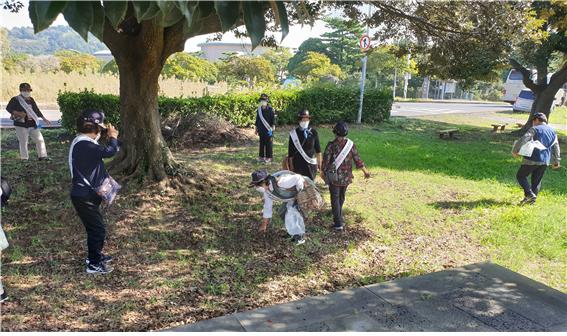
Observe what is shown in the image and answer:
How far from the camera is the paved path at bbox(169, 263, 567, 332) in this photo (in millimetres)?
3799

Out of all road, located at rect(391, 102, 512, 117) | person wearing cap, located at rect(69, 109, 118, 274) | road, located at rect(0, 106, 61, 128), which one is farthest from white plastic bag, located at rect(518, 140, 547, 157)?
road, located at rect(391, 102, 512, 117)

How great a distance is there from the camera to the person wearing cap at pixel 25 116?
8.10 m

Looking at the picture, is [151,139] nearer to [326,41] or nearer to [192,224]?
[192,224]

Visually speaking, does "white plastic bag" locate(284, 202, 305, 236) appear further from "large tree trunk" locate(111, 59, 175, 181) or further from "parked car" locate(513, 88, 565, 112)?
"parked car" locate(513, 88, 565, 112)

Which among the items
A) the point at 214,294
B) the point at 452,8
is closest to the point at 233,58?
the point at 452,8

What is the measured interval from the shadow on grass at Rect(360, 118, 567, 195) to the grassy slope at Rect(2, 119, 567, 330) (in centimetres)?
88

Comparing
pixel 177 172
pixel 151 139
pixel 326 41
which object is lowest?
pixel 177 172

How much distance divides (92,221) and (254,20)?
327cm

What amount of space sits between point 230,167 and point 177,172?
2.06 metres

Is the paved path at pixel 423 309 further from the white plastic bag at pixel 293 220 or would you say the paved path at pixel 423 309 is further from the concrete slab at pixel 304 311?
the white plastic bag at pixel 293 220

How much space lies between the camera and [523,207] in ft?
24.3

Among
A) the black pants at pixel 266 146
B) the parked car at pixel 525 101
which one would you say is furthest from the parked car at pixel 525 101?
the black pants at pixel 266 146

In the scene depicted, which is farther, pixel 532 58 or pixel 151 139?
pixel 532 58

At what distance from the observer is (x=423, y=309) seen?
13.5 ft
